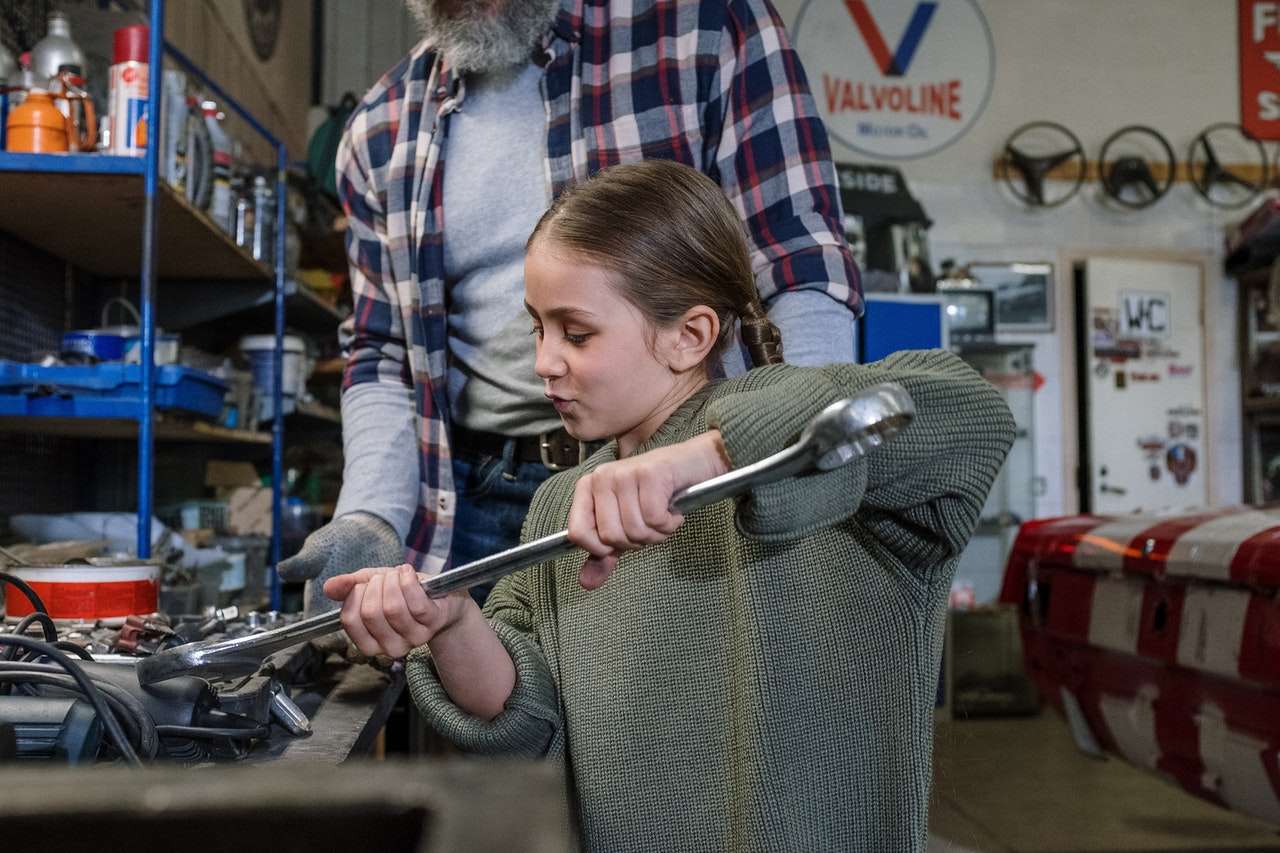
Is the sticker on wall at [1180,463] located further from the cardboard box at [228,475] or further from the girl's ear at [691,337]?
the girl's ear at [691,337]

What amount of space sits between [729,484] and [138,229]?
1.98 metres

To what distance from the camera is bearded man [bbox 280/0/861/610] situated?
1.19m

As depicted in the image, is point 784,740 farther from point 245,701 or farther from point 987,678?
point 987,678

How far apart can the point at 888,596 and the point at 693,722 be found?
18 cm

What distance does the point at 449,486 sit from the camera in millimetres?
1342

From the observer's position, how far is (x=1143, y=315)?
5938 millimetres

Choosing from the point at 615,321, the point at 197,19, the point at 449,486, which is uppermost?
the point at 197,19

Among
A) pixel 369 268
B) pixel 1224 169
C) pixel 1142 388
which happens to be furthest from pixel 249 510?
pixel 1224 169

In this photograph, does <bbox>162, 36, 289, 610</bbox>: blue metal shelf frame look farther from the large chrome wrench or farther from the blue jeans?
the large chrome wrench

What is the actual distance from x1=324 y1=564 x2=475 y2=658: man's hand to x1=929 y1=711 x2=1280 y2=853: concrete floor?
1.70 m

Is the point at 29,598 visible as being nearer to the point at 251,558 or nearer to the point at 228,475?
the point at 251,558

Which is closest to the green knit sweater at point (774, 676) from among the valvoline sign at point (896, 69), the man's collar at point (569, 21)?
the man's collar at point (569, 21)

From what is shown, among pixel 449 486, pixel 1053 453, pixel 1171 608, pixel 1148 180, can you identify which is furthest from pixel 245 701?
pixel 1148 180

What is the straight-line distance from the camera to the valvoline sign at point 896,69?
5.72m
